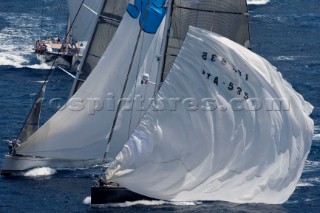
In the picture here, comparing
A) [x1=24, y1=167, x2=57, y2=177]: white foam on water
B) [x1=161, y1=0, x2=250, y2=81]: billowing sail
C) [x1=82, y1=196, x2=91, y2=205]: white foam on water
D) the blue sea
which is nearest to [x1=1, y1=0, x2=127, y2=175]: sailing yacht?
[x1=24, y1=167, x2=57, y2=177]: white foam on water

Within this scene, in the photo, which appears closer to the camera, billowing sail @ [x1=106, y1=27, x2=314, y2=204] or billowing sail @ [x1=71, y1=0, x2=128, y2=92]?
billowing sail @ [x1=106, y1=27, x2=314, y2=204]

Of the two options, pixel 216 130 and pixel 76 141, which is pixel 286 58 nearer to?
pixel 76 141

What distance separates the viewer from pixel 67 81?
12825 centimetres

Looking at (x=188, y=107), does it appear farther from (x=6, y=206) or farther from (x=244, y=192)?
(x=6, y=206)

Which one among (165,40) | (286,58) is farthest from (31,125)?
(286,58)

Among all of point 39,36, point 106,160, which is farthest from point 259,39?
point 106,160

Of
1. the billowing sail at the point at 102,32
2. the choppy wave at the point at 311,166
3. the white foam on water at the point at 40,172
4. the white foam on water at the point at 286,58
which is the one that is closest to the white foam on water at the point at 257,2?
the white foam on water at the point at 286,58

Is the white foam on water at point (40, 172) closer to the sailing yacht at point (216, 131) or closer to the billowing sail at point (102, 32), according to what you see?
the billowing sail at point (102, 32)

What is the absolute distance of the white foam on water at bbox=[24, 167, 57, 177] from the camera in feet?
294

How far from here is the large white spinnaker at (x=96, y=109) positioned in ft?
278

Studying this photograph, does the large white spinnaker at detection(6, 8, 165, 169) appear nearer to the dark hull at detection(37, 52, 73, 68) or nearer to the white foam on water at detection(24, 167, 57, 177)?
the white foam on water at detection(24, 167, 57, 177)

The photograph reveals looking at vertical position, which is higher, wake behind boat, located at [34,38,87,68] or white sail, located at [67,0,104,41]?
white sail, located at [67,0,104,41]

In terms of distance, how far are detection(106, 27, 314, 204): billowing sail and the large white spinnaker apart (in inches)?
403

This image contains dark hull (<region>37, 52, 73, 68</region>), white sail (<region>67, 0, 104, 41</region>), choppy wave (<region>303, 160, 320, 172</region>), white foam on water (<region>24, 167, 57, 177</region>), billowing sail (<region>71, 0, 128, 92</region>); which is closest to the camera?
billowing sail (<region>71, 0, 128, 92</region>)
